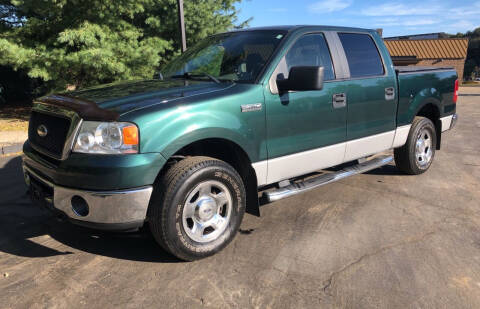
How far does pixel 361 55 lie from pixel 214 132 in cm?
235

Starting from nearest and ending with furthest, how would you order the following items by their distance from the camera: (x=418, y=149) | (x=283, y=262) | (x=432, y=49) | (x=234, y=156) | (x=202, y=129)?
1. (x=202, y=129)
2. (x=283, y=262)
3. (x=234, y=156)
4. (x=418, y=149)
5. (x=432, y=49)

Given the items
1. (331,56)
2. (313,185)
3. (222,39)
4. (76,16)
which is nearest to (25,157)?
(222,39)

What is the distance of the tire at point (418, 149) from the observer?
17.1 feet

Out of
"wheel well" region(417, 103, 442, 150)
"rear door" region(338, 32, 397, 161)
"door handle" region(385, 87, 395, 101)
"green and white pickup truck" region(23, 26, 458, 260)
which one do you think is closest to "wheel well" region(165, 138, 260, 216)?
"green and white pickup truck" region(23, 26, 458, 260)

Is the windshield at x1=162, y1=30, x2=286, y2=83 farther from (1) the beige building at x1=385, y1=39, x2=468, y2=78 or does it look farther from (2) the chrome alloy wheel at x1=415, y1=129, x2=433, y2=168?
(1) the beige building at x1=385, y1=39, x2=468, y2=78

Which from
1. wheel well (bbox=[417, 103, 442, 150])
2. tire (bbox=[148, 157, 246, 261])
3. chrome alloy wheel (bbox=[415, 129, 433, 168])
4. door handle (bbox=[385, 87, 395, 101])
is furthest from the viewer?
wheel well (bbox=[417, 103, 442, 150])

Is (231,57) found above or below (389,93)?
above

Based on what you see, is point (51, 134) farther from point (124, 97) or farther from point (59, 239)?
point (59, 239)

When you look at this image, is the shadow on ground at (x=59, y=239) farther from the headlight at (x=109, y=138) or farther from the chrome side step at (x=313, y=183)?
the chrome side step at (x=313, y=183)

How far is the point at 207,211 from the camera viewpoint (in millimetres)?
3168

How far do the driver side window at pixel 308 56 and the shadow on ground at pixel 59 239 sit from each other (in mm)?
1900

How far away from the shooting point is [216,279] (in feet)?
9.41

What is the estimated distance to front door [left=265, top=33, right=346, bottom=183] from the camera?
3.51 m

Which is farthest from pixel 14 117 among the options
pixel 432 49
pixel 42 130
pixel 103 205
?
pixel 432 49
